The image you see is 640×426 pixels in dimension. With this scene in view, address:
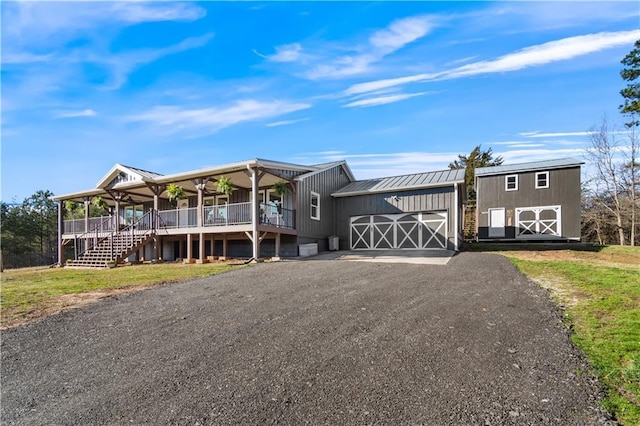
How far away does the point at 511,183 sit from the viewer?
20.4m

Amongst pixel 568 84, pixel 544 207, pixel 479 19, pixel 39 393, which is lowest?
pixel 39 393

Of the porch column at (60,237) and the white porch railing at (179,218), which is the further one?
the porch column at (60,237)

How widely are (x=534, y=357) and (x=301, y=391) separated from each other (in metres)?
2.78

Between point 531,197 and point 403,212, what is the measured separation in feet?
26.8

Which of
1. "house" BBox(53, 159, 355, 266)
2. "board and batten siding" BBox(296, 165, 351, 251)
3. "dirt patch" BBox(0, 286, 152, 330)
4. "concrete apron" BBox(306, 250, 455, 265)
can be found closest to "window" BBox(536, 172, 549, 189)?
"concrete apron" BBox(306, 250, 455, 265)

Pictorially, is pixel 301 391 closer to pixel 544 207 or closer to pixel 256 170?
pixel 256 170

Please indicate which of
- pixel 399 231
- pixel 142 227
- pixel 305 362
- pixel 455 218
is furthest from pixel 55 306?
pixel 455 218

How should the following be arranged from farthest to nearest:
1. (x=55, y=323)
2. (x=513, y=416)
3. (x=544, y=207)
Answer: (x=544, y=207)
(x=55, y=323)
(x=513, y=416)

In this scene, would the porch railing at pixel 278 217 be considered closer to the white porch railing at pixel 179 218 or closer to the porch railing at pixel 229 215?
the porch railing at pixel 229 215

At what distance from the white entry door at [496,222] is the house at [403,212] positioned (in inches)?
170

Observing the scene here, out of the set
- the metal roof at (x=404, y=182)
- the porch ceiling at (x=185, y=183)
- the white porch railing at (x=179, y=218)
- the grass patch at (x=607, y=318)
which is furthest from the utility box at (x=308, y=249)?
the grass patch at (x=607, y=318)

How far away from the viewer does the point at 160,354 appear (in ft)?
14.6

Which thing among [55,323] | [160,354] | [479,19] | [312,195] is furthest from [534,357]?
[312,195]

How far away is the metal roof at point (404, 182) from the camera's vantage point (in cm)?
1656
